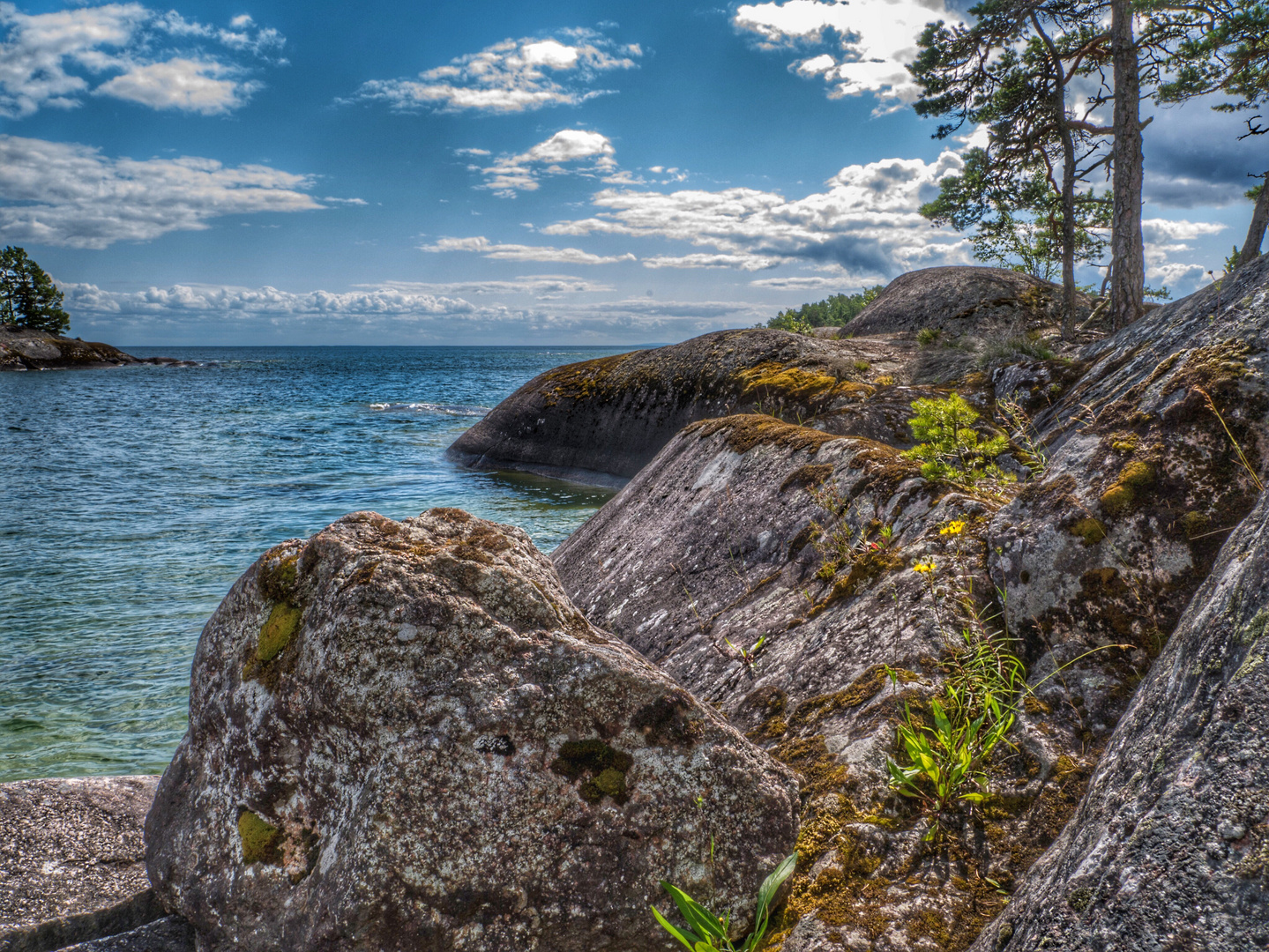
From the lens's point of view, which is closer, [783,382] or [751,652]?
[751,652]

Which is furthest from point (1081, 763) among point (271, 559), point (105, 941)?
point (105, 941)

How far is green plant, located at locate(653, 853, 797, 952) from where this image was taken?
8.34 feet

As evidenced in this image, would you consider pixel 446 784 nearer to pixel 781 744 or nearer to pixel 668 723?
pixel 668 723

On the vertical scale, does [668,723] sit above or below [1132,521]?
below

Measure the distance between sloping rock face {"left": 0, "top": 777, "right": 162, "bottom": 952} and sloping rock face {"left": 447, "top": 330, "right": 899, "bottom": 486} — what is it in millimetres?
10371

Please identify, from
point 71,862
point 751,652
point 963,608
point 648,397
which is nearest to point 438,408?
point 648,397

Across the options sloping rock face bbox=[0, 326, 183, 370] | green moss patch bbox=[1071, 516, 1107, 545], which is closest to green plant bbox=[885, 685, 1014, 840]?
green moss patch bbox=[1071, 516, 1107, 545]

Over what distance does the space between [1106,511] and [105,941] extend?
5.08 m

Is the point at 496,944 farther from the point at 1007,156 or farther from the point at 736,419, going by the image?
the point at 1007,156

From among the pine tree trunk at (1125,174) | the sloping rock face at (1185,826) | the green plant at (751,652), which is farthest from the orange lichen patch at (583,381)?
the sloping rock face at (1185,826)

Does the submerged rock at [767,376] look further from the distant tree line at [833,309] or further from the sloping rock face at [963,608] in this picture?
the distant tree line at [833,309]

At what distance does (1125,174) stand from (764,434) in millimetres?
10483

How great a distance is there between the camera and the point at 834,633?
4.03 m

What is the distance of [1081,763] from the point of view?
2854 mm
